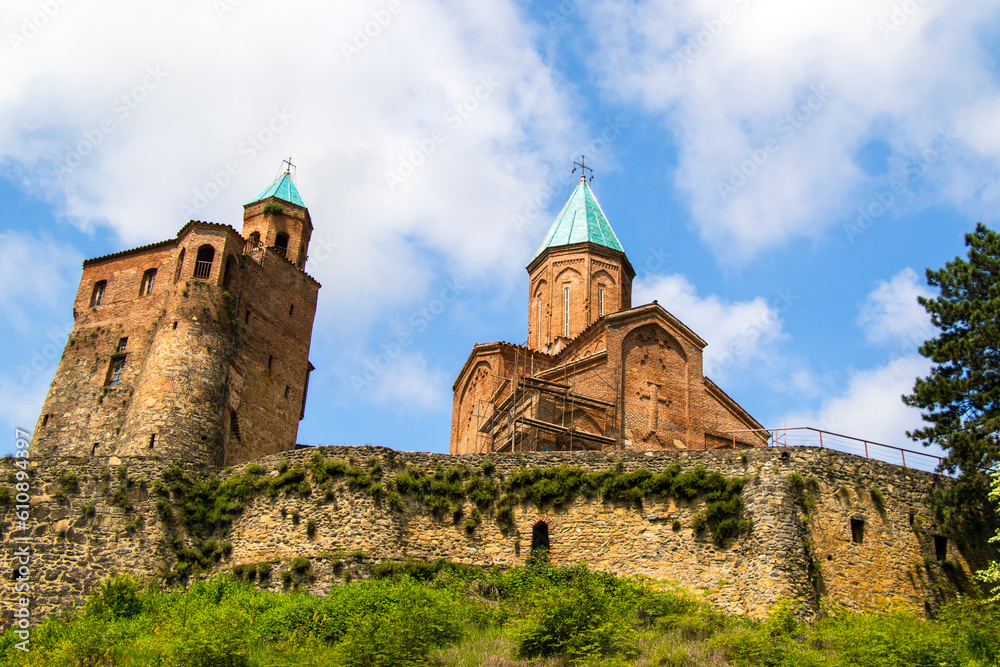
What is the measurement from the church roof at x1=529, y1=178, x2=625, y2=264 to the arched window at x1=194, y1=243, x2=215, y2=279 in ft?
48.4

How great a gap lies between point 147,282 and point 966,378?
24073mm

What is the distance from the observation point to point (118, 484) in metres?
24.5

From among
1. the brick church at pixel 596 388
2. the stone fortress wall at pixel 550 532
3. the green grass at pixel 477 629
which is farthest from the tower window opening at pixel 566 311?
the green grass at pixel 477 629

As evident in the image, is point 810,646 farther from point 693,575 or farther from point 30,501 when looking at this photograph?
A: point 30,501

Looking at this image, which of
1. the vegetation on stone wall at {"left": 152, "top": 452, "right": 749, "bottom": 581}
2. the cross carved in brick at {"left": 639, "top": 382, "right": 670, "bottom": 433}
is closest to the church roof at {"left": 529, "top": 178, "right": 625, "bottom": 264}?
the cross carved in brick at {"left": 639, "top": 382, "right": 670, "bottom": 433}

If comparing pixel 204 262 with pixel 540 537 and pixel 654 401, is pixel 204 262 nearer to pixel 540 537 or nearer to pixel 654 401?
pixel 540 537

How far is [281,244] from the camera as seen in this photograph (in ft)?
114

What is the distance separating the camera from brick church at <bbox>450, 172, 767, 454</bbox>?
101 feet

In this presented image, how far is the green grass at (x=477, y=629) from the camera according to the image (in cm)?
1797

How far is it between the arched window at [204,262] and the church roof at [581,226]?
1477 cm

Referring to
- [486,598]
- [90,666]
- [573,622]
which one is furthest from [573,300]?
[90,666]

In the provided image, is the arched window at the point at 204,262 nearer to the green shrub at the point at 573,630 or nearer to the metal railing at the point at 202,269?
the metal railing at the point at 202,269

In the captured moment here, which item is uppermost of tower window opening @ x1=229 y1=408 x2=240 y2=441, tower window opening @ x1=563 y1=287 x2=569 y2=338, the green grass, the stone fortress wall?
tower window opening @ x1=563 y1=287 x2=569 y2=338

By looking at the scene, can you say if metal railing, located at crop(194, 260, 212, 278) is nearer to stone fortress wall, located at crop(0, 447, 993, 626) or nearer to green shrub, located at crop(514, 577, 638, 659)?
stone fortress wall, located at crop(0, 447, 993, 626)
